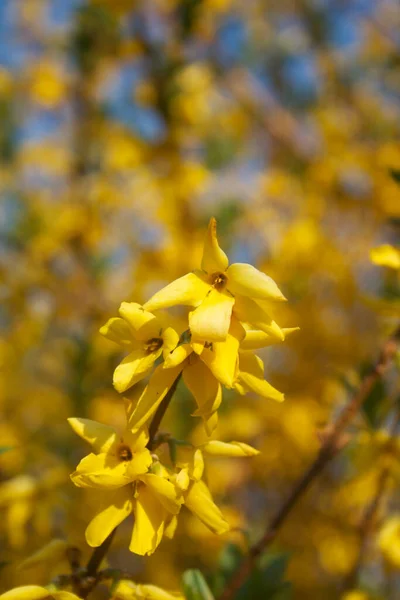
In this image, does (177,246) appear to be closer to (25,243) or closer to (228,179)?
(25,243)

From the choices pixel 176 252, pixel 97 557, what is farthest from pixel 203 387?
pixel 176 252

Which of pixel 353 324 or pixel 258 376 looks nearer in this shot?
pixel 258 376

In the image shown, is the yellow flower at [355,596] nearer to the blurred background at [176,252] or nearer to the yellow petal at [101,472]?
the blurred background at [176,252]

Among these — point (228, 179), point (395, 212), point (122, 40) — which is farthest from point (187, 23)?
point (228, 179)

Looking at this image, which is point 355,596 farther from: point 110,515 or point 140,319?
point 140,319

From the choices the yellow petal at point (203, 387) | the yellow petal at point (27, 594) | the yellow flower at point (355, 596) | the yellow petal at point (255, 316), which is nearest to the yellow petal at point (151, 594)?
the yellow petal at point (27, 594)
